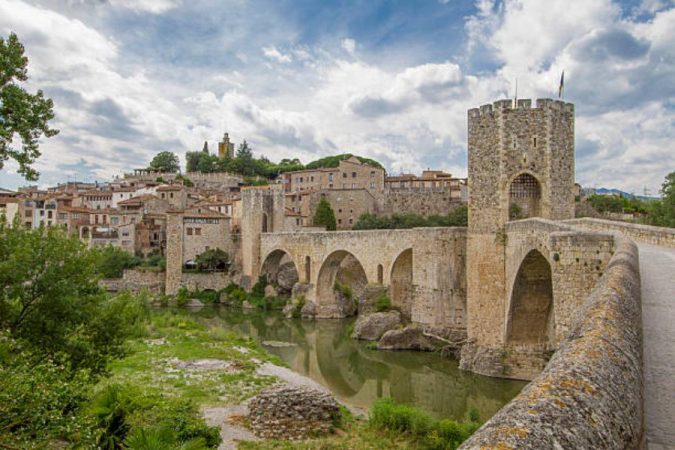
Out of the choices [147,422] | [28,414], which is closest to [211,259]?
[147,422]

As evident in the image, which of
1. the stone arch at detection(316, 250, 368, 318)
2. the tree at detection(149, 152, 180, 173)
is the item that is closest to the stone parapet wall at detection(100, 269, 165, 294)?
the stone arch at detection(316, 250, 368, 318)

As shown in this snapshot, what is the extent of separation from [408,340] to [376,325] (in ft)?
9.82

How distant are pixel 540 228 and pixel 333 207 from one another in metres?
47.7

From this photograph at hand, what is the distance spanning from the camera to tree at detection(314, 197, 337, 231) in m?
56.8

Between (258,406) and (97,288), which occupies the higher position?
(97,288)

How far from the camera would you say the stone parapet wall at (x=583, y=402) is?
199 centimetres

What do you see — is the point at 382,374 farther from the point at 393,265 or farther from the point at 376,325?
the point at 393,265

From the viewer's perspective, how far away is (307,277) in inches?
1545

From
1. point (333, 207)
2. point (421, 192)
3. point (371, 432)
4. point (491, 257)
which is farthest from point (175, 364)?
point (421, 192)

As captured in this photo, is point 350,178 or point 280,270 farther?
point 350,178

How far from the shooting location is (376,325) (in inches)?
1086

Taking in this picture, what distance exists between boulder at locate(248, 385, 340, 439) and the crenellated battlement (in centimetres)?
1209

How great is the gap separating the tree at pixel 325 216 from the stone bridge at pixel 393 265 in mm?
11884

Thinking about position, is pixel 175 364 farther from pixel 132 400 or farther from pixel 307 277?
pixel 307 277
